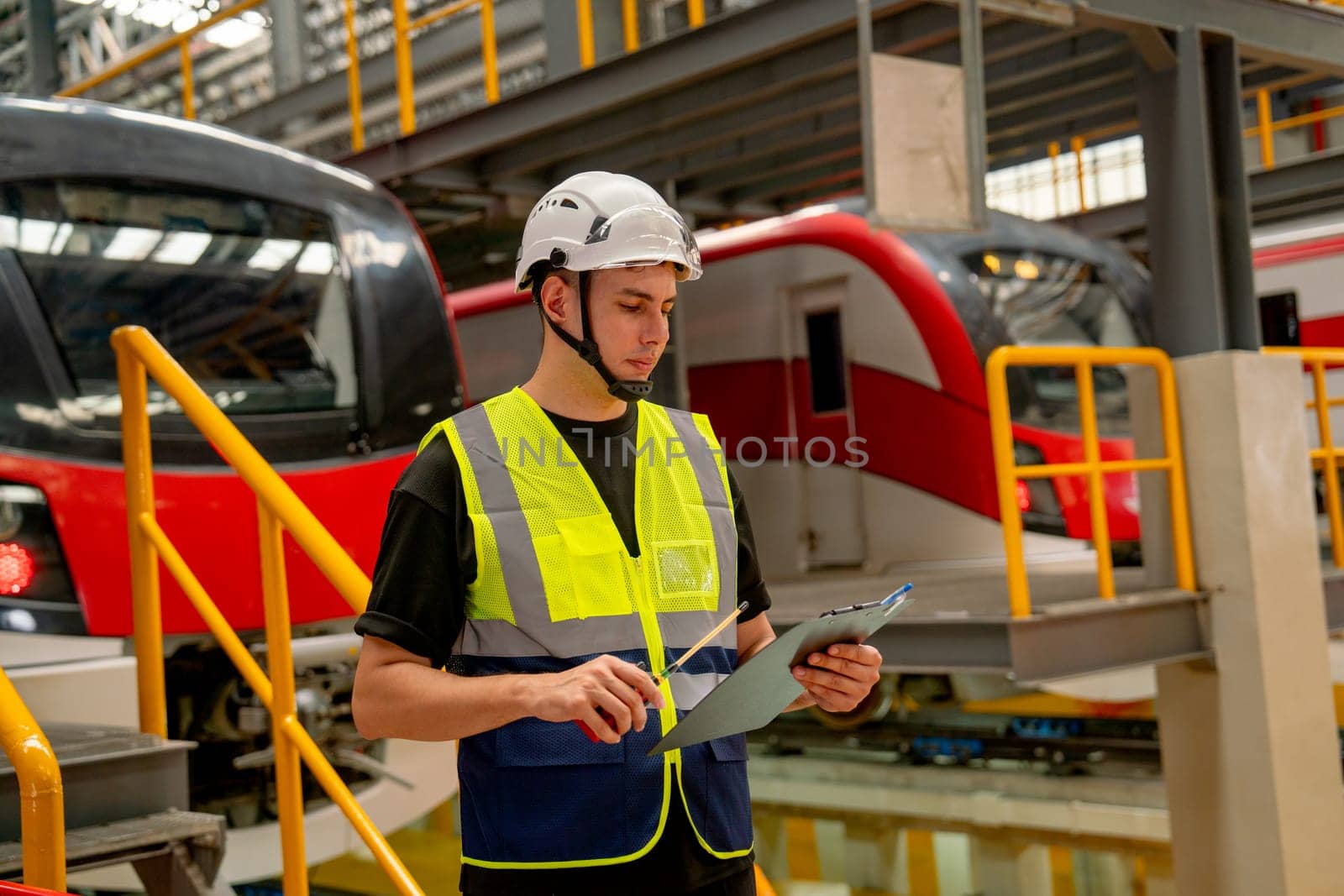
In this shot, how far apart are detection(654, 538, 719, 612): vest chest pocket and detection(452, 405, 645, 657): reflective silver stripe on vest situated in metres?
0.09

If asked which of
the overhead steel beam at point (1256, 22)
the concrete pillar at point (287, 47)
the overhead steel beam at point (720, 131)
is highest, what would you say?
the concrete pillar at point (287, 47)

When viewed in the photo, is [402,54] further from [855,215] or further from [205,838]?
[205,838]

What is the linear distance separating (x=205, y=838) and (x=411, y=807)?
208cm

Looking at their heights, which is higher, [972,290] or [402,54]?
[402,54]

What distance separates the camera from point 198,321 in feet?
17.0

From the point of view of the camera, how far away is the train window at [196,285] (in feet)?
15.8

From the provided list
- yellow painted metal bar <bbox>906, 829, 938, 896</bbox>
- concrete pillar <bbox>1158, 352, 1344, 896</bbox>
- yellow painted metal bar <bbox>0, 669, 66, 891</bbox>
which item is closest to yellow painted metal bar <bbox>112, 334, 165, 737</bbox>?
yellow painted metal bar <bbox>0, 669, 66, 891</bbox>

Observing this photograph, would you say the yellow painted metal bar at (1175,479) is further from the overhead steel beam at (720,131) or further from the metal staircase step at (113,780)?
the metal staircase step at (113,780)

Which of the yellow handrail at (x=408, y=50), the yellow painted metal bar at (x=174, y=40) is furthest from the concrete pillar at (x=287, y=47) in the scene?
the yellow handrail at (x=408, y=50)

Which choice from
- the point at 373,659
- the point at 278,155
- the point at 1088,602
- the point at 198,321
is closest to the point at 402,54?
the point at 278,155

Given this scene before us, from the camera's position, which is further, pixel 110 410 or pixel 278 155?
pixel 278 155

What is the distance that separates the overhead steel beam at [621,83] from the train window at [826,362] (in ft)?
5.93

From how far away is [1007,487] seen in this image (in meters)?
4.95

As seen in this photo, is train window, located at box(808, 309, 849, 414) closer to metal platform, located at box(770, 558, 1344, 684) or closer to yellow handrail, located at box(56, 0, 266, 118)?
metal platform, located at box(770, 558, 1344, 684)
